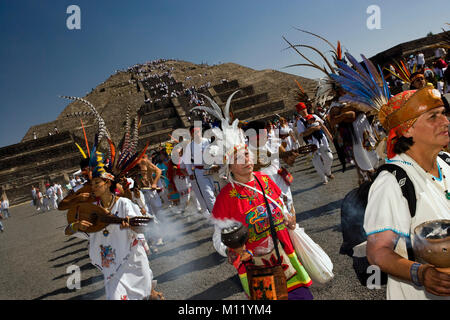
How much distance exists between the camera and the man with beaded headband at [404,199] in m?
1.46

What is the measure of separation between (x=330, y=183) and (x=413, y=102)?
22.5 ft

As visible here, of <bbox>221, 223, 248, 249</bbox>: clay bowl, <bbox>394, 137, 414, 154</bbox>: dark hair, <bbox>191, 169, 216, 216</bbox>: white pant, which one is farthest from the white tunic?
<bbox>191, 169, 216, 216</bbox>: white pant

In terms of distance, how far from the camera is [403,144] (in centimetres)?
168

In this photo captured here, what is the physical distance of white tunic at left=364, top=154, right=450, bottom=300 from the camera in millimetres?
1496

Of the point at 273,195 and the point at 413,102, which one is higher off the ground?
the point at 413,102

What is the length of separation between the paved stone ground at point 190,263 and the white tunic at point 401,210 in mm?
1579

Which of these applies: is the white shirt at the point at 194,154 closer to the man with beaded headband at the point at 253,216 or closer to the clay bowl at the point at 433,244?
the man with beaded headband at the point at 253,216

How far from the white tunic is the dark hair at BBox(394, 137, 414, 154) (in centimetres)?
10

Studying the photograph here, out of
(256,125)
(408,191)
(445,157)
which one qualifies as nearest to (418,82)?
(256,125)

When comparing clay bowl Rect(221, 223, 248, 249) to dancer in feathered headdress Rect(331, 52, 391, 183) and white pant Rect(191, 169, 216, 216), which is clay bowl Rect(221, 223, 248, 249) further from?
white pant Rect(191, 169, 216, 216)

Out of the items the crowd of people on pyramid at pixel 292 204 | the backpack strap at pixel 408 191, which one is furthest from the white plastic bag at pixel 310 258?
the backpack strap at pixel 408 191

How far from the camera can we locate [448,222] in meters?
1.36

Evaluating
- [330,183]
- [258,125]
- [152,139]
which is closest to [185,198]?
[330,183]
